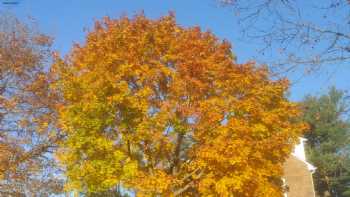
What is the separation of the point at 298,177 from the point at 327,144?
10.8m

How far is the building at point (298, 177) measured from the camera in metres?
38.3

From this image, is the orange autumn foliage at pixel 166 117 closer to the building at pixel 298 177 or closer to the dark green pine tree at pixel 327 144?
the building at pixel 298 177

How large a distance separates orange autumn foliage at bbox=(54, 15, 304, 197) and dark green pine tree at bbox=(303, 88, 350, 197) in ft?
86.2

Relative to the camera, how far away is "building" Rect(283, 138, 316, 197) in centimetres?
3834

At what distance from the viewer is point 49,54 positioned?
23844mm

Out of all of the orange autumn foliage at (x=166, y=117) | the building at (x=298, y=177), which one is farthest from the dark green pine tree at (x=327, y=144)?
the orange autumn foliage at (x=166, y=117)

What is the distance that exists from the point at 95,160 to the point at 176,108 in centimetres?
437

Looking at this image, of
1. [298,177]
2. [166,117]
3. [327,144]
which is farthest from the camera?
[327,144]

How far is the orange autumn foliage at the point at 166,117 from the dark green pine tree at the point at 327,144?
26277 mm

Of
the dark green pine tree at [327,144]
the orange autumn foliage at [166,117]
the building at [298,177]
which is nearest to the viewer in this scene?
the orange autumn foliage at [166,117]

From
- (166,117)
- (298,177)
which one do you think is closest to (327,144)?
(298,177)

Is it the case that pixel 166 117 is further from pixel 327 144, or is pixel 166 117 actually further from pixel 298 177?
pixel 327 144

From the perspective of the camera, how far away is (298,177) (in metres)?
38.8

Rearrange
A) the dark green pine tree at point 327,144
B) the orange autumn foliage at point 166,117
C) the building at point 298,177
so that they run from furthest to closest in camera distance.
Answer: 1. the dark green pine tree at point 327,144
2. the building at point 298,177
3. the orange autumn foliage at point 166,117
